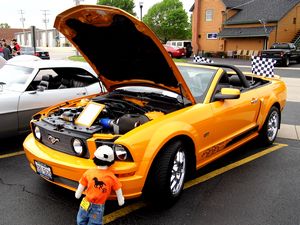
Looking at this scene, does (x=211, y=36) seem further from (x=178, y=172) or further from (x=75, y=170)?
(x=75, y=170)

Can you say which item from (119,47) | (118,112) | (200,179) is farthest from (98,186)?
(119,47)

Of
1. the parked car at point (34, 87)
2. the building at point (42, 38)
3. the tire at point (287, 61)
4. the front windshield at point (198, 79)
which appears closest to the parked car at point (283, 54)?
the tire at point (287, 61)

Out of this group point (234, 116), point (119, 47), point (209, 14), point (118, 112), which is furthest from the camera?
point (209, 14)

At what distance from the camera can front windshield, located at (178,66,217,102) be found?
4238 millimetres

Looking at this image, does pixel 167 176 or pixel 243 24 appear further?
pixel 243 24

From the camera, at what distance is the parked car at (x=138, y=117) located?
318 centimetres

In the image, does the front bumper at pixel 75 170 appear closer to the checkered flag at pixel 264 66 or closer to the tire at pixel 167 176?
the tire at pixel 167 176

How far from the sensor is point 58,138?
3.44 m

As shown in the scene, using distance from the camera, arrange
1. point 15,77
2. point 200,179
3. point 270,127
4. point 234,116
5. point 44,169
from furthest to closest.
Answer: point 15,77, point 270,127, point 234,116, point 200,179, point 44,169

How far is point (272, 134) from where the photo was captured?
568 centimetres

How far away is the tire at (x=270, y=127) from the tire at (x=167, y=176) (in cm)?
231

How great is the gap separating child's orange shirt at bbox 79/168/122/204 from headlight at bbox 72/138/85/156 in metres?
0.40

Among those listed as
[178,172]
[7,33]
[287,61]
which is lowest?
[178,172]

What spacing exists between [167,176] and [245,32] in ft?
109
